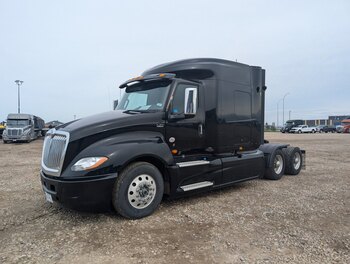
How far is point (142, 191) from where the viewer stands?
15.4 feet

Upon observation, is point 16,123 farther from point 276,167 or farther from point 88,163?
point 88,163

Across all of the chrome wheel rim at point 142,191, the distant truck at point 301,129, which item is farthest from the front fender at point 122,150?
the distant truck at point 301,129

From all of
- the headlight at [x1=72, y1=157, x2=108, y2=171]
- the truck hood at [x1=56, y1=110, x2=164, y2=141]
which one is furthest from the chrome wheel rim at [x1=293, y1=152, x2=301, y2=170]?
the headlight at [x1=72, y1=157, x2=108, y2=171]

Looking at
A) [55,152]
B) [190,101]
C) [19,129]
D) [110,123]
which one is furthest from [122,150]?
[19,129]

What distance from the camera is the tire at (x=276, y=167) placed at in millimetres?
7930

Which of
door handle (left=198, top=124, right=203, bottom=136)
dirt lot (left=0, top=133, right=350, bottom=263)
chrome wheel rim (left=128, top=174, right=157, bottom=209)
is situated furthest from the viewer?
door handle (left=198, top=124, right=203, bottom=136)

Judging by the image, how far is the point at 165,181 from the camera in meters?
5.14

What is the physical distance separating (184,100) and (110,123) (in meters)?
1.56

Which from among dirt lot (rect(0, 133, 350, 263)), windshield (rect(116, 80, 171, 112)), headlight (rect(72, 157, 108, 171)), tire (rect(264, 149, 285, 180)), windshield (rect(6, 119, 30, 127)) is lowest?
dirt lot (rect(0, 133, 350, 263))

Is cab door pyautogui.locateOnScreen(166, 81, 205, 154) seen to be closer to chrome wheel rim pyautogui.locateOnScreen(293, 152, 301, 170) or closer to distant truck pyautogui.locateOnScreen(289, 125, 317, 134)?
chrome wheel rim pyautogui.locateOnScreen(293, 152, 301, 170)

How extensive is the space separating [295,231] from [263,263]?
1203 mm

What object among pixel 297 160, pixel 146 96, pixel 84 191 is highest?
pixel 146 96

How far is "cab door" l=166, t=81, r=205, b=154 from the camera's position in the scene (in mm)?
5336

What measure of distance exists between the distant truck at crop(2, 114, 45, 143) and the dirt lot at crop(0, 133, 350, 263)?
69.9ft
